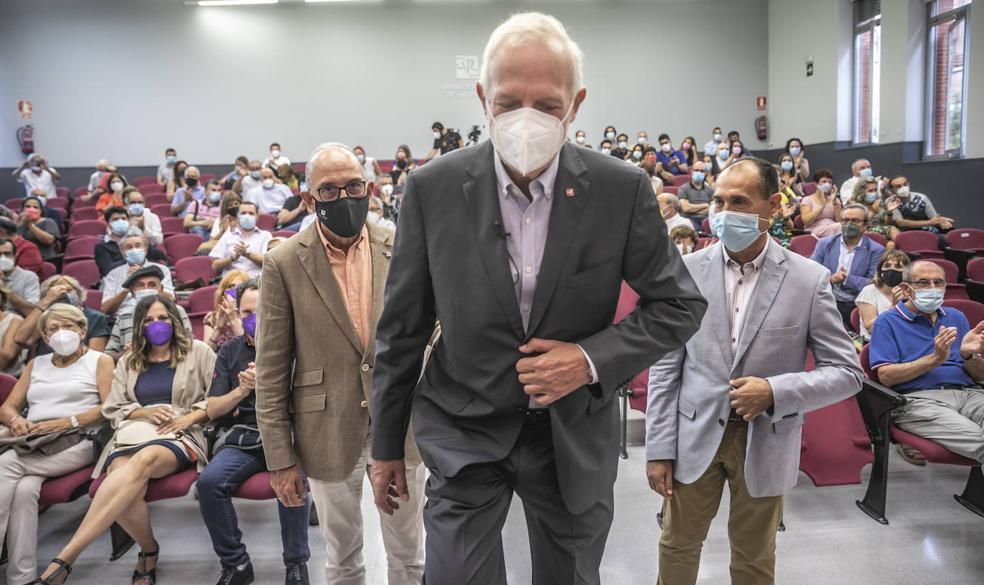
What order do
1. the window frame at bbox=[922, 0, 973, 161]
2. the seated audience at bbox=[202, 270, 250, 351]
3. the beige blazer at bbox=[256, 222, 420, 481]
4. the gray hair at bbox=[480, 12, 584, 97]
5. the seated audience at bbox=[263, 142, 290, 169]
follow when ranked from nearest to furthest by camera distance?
the gray hair at bbox=[480, 12, 584, 97], the beige blazer at bbox=[256, 222, 420, 481], the seated audience at bbox=[202, 270, 250, 351], the window frame at bbox=[922, 0, 973, 161], the seated audience at bbox=[263, 142, 290, 169]

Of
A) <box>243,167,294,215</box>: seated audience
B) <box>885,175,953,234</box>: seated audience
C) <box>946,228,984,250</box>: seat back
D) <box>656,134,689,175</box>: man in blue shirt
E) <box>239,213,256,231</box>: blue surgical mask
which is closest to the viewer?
<box>239,213,256,231</box>: blue surgical mask

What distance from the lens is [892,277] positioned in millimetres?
3746

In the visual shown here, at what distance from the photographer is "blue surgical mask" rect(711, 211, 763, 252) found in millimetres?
1907

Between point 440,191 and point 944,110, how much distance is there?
10.9 metres

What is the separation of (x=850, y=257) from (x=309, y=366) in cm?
491

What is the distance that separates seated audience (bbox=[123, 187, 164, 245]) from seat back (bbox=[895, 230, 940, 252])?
24.8ft

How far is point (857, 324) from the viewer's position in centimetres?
435

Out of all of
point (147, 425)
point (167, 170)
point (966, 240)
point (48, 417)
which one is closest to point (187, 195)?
point (167, 170)

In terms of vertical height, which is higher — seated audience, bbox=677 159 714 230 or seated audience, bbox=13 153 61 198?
seated audience, bbox=13 153 61 198

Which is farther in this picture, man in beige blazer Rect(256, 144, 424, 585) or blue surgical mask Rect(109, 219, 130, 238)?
blue surgical mask Rect(109, 219, 130, 238)

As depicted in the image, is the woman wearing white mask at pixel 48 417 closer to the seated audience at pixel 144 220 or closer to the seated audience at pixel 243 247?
the seated audience at pixel 243 247

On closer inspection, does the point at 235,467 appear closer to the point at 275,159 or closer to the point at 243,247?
the point at 243,247

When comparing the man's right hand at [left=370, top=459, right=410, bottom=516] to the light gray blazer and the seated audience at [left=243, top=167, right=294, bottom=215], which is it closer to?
the light gray blazer

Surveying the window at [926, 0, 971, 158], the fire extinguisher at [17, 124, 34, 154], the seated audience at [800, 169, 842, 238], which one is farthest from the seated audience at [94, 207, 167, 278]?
the window at [926, 0, 971, 158]
